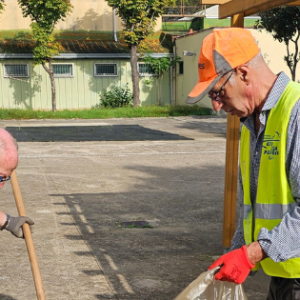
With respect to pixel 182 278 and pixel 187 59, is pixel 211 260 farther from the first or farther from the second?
pixel 187 59

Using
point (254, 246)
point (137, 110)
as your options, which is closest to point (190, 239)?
point (254, 246)

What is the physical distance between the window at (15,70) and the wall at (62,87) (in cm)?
21

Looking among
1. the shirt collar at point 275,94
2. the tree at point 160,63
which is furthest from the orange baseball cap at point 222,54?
the tree at point 160,63

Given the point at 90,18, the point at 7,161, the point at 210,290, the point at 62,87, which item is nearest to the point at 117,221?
the point at 7,161

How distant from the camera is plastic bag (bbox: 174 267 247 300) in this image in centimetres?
239

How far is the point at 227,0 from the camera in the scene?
195 inches

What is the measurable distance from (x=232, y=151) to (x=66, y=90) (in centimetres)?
2518

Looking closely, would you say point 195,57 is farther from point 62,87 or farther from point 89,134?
point 89,134

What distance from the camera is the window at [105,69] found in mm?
29406

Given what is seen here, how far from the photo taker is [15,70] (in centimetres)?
2866

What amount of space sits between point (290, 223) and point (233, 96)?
556 millimetres

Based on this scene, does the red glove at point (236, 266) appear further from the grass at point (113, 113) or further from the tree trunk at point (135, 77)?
the tree trunk at point (135, 77)

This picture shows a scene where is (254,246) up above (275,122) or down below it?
below

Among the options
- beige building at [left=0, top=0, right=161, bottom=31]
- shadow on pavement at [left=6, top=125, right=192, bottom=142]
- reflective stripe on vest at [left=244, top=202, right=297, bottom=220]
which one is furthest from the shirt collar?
beige building at [left=0, top=0, right=161, bottom=31]
